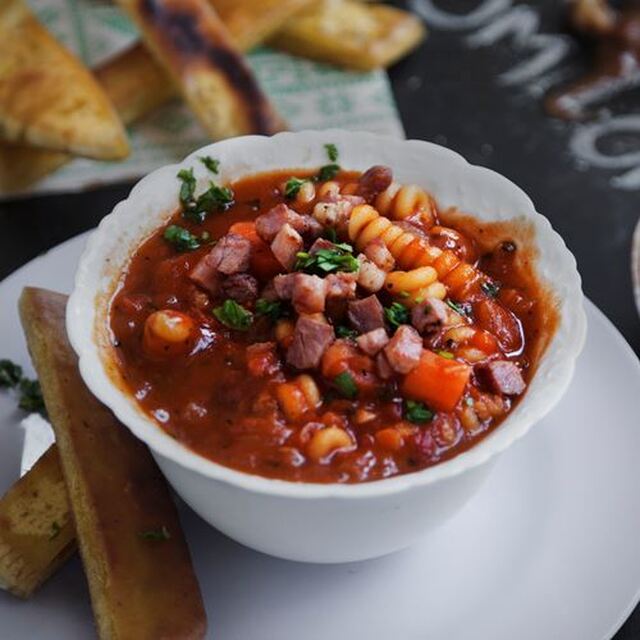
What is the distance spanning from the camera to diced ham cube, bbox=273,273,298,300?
2.02 meters

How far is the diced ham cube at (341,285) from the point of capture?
2.00 metres

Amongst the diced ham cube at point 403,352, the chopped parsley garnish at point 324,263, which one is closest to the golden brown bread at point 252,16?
the chopped parsley garnish at point 324,263

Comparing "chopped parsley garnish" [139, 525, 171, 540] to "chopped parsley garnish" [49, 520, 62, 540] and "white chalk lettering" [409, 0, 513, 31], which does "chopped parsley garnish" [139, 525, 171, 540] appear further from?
"white chalk lettering" [409, 0, 513, 31]

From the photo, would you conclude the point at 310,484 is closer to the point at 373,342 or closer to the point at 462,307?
the point at 373,342

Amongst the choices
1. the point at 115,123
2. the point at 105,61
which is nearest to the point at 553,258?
the point at 115,123

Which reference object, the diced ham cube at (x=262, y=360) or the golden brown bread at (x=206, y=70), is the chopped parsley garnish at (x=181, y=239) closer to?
the diced ham cube at (x=262, y=360)

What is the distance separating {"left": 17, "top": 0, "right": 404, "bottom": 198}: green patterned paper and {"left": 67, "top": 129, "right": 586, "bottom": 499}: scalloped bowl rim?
1194 mm

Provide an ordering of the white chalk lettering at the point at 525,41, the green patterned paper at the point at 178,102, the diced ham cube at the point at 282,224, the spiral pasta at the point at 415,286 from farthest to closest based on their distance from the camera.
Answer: the white chalk lettering at the point at 525,41 < the green patterned paper at the point at 178,102 < the diced ham cube at the point at 282,224 < the spiral pasta at the point at 415,286

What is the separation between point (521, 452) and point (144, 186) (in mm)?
1038

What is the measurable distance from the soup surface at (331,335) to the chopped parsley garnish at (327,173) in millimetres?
148

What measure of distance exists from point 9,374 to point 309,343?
92 cm

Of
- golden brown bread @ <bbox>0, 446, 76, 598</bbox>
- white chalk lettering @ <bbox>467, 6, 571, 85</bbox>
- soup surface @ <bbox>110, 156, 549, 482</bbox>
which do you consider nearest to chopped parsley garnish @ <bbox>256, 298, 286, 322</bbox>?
soup surface @ <bbox>110, 156, 549, 482</bbox>

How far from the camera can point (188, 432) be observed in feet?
6.37

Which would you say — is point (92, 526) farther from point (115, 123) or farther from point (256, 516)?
point (115, 123)
